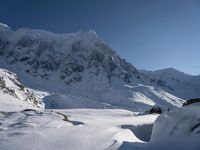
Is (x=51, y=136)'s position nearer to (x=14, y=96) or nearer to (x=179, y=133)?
(x=179, y=133)

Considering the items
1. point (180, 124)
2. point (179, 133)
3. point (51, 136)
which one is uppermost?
point (180, 124)

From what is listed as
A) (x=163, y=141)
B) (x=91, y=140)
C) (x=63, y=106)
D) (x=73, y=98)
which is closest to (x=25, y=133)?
(x=91, y=140)

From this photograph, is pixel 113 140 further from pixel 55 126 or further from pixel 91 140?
pixel 55 126

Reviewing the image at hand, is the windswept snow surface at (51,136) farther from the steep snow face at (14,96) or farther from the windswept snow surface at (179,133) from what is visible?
the steep snow face at (14,96)

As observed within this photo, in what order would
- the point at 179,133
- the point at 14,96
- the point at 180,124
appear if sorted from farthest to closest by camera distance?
the point at 14,96 < the point at 180,124 < the point at 179,133

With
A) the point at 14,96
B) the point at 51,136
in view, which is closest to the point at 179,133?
the point at 51,136

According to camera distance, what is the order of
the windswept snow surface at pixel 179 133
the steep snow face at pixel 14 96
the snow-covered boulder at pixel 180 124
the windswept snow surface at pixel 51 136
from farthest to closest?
1. the steep snow face at pixel 14 96
2. the snow-covered boulder at pixel 180 124
3. the windswept snow surface at pixel 51 136
4. the windswept snow surface at pixel 179 133

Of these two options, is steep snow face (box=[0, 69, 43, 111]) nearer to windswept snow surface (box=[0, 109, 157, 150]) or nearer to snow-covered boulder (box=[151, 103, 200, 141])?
windswept snow surface (box=[0, 109, 157, 150])

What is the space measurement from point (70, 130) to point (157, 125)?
3039 mm

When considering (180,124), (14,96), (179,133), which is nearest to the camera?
(179,133)

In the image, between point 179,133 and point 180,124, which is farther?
point 180,124

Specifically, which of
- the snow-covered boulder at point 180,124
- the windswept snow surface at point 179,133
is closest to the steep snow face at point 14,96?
the snow-covered boulder at point 180,124

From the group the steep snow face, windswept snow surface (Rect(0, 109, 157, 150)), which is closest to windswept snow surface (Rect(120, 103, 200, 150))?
windswept snow surface (Rect(0, 109, 157, 150))

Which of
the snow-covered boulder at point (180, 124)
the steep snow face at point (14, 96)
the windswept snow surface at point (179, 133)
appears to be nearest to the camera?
the windswept snow surface at point (179, 133)
